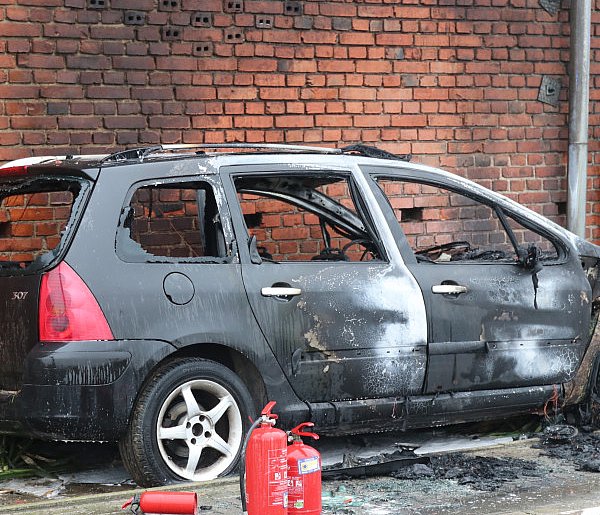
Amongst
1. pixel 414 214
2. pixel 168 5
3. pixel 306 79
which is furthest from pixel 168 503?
pixel 414 214

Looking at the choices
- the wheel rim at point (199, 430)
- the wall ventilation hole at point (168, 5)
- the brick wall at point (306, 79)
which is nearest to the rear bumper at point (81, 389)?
the wheel rim at point (199, 430)

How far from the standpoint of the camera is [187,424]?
20.7 ft

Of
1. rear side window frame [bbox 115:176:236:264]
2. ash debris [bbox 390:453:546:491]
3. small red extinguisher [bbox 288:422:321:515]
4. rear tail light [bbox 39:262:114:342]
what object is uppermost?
rear side window frame [bbox 115:176:236:264]

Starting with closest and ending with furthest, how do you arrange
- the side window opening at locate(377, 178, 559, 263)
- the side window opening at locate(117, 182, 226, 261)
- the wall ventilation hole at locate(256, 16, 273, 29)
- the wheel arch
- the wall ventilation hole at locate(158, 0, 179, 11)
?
the wheel arch, the side window opening at locate(117, 182, 226, 261), the wall ventilation hole at locate(158, 0, 179, 11), the wall ventilation hole at locate(256, 16, 273, 29), the side window opening at locate(377, 178, 559, 263)

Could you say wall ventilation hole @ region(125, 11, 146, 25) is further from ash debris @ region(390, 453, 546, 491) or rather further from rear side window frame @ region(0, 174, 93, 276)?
ash debris @ region(390, 453, 546, 491)

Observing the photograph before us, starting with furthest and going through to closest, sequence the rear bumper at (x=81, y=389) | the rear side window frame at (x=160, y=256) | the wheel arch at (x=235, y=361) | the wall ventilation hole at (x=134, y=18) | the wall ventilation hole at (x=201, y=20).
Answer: the wall ventilation hole at (x=201, y=20) → the wall ventilation hole at (x=134, y=18) → the wheel arch at (x=235, y=361) → the rear side window frame at (x=160, y=256) → the rear bumper at (x=81, y=389)

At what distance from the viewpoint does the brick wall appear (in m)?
8.59

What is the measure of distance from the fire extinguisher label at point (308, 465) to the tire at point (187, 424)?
3.80ft

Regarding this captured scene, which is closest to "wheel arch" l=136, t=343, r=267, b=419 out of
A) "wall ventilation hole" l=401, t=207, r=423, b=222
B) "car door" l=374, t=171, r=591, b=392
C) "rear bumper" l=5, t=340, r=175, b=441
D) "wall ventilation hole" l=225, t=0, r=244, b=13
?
"rear bumper" l=5, t=340, r=175, b=441

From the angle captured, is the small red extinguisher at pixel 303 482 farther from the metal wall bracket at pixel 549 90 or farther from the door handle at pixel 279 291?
the metal wall bracket at pixel 549 90

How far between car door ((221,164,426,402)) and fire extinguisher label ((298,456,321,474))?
1328 mm

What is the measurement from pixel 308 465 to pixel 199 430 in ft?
4.00

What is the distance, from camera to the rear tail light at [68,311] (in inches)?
240

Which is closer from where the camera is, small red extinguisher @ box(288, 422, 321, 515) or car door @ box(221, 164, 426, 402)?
small red extinguisher @ box(288, 422, 321, 515)
